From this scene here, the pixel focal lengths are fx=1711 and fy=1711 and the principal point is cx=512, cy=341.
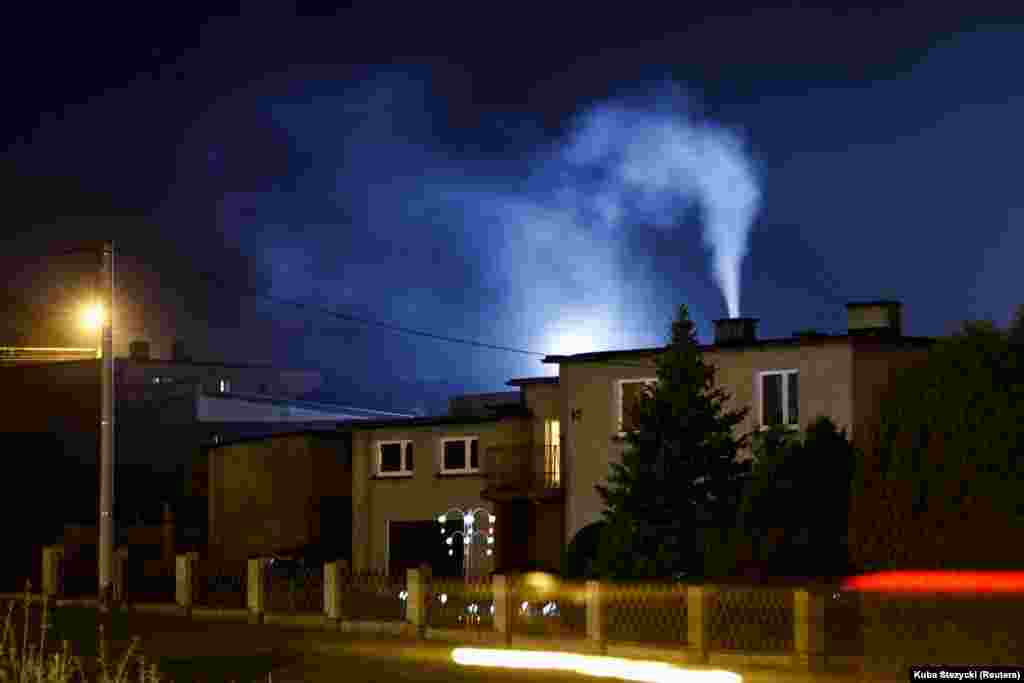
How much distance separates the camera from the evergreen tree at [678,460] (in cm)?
3262

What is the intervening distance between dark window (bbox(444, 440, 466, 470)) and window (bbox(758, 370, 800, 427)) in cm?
1091

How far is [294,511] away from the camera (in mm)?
51719

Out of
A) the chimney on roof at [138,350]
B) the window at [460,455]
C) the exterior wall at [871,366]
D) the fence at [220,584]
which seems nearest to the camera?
the fence at [220,584]

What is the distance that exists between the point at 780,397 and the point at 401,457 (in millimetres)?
13255

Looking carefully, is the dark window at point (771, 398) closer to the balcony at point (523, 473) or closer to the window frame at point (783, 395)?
the window frame at point (783, 395)

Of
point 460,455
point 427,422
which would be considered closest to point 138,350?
point 427,422

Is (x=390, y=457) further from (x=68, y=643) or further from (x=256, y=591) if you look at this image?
(x=68, y=643)

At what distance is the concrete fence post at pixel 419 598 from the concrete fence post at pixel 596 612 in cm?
420

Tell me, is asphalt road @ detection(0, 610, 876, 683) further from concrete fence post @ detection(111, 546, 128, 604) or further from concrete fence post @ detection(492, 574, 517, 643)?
concrete fence post @ detection(111, 546, 128, 604)

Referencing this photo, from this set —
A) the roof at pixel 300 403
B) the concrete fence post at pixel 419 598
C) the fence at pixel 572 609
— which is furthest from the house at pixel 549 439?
the roof at pixel 300 403

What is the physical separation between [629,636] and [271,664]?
5316mm

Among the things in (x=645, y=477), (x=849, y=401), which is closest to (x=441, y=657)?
(x=645, y=477)

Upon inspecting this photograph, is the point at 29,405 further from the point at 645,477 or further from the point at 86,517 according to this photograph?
the point at 645,477

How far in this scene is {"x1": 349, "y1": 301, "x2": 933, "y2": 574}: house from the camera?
3959 cm
